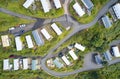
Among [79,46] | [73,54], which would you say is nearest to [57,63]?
[73,54]

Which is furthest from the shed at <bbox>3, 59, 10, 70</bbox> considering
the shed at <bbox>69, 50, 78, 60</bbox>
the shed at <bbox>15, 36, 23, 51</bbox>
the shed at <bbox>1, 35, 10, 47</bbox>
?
the shed at <bbox>69, 50, 78, 60</bbox>

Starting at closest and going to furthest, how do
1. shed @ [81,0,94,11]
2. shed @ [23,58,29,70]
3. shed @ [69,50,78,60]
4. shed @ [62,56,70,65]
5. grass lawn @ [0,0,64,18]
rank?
shed @ [81,0,94,11], grass lawn @ [0,0,64,18], shed @ [69,50,78,60], shed @ [62,56,70,65], shed @ [23,58,29,70]

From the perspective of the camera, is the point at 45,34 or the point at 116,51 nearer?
the point at 116,51

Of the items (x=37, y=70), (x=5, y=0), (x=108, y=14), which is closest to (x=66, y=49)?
(x=37, y=70)

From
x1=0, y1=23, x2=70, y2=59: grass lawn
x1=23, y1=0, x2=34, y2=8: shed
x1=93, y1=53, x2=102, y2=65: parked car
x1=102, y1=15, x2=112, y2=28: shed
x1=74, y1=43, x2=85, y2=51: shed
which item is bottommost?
x1=93, y1=53, x2=102, y2=65: parked car

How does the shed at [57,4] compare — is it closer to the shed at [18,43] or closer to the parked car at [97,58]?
the shed at [18,43]

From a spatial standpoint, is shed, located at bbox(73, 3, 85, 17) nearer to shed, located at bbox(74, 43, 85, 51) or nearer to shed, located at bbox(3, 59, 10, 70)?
shed, located at bbox(74, 43, 85, 51)

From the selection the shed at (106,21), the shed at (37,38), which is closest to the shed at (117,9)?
the shed at (106,21)

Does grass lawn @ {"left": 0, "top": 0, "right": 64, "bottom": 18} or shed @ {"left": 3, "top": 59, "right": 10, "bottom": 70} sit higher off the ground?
grass lawn @ {"left": 0, "top": 0, "right": 64, "bottom": 18}

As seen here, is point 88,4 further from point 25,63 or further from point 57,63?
point 25,63
